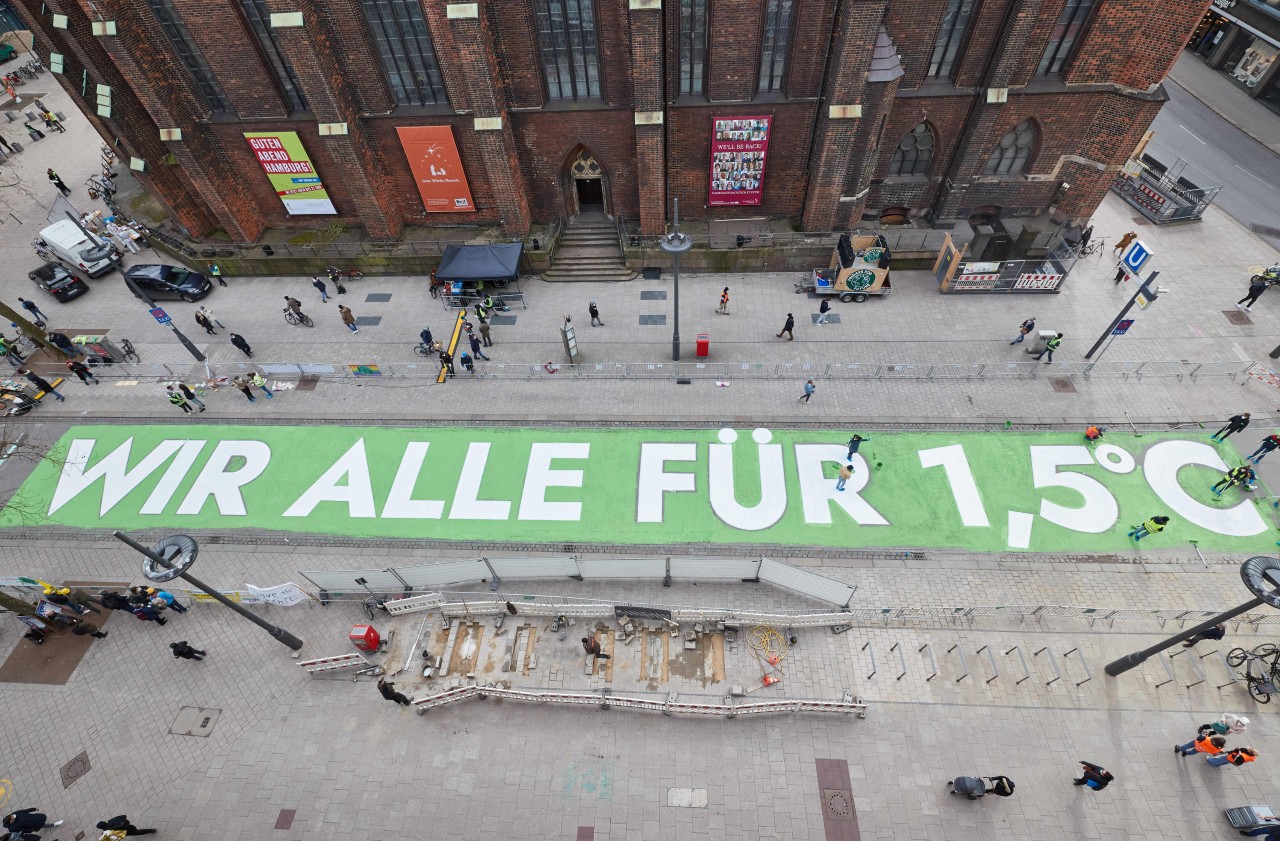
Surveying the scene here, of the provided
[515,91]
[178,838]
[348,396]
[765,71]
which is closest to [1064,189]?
[765,71]

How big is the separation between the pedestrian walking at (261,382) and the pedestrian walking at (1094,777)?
96.6ft

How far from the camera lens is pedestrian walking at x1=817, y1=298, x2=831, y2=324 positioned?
977 inches

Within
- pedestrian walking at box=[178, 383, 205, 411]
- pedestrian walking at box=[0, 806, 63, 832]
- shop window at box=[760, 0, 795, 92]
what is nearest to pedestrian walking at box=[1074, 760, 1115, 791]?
pedestrian walking at box=[0, 806, 63, 832]

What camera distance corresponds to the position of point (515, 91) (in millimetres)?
24281

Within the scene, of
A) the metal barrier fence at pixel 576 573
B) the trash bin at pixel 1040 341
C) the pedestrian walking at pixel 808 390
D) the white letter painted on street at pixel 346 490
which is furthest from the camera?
the trash bin at pixel 1040 341

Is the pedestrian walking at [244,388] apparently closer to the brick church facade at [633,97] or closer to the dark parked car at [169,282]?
the dark parked car at [169,282]

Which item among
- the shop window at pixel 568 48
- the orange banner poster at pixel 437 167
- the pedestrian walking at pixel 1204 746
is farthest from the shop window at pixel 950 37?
the pedestrian walking at pixel 1204 746

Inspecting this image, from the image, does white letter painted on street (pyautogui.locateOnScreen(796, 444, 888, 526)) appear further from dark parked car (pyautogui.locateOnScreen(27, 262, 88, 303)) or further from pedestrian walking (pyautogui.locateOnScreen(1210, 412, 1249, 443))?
dark parked car (pyautogui.locateOnScreen(27, 262, 88, 303))

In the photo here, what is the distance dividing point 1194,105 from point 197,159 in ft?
192

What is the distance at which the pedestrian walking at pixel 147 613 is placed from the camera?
17219mm

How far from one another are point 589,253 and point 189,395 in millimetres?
18200

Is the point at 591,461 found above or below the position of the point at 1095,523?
above

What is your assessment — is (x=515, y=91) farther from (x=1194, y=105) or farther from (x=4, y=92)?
(x=4, y=92)

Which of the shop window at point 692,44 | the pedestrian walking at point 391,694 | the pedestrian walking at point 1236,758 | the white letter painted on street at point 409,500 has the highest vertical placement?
the shop window at point 692,44
